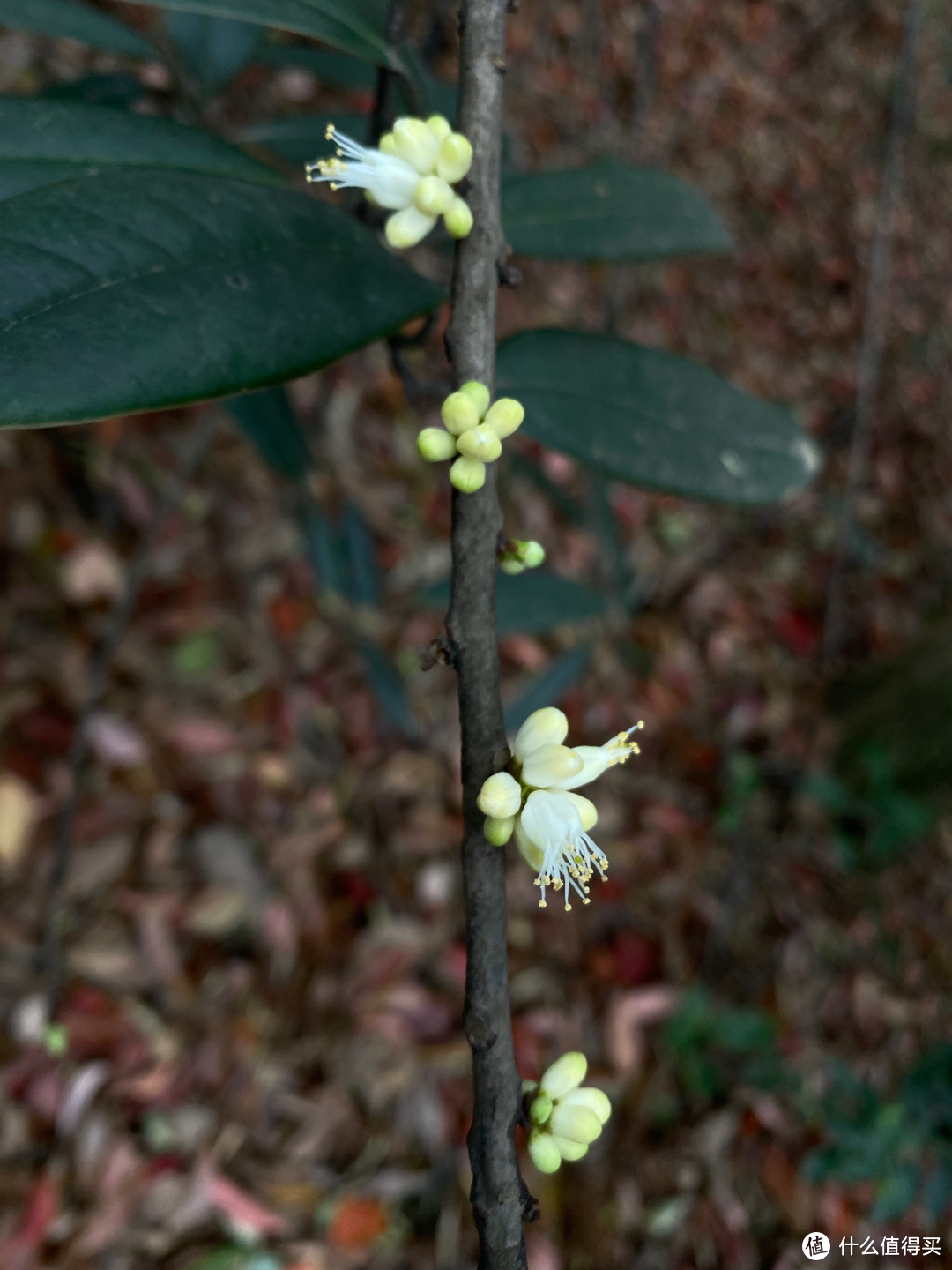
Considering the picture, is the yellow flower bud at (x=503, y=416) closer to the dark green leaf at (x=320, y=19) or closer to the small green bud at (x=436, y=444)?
the small green bud at (x=436, y=444)

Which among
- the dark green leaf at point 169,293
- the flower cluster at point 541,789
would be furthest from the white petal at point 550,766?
the dark green leaf at point 169,293

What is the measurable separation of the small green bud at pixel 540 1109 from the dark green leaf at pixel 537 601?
787 millimetres

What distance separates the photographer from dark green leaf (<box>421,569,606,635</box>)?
127 cm

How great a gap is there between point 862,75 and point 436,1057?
12.6 ft

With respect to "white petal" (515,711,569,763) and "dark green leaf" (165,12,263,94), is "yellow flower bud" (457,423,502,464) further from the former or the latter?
"dark green leaf" (165,12,263,94)

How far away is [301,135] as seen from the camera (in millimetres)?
915

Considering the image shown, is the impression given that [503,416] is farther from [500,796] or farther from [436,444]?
[500,796]

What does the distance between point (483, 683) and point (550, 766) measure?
58 mm

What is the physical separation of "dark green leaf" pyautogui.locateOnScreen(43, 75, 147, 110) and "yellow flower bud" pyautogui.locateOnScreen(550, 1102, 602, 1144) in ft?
3.31

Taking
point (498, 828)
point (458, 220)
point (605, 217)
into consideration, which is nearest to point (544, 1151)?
point (498, 828)

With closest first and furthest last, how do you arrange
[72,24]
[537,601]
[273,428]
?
[72,24] → [273,428] → [537,601]

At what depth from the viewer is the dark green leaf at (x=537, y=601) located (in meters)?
1.27

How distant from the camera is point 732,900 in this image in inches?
77.9

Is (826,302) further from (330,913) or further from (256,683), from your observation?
(330,913)
